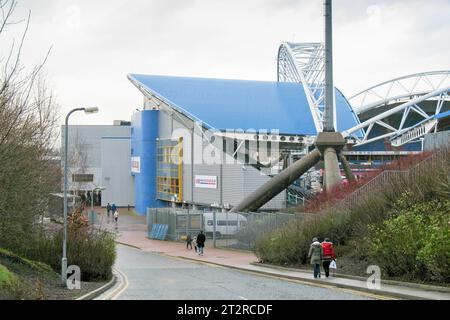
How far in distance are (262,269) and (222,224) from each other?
18567 mm

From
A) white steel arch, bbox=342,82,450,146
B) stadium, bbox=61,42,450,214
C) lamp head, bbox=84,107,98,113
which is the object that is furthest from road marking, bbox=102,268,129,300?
white steel arch, bbox=342,82,450,146

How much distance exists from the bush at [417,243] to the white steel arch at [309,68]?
195 ft

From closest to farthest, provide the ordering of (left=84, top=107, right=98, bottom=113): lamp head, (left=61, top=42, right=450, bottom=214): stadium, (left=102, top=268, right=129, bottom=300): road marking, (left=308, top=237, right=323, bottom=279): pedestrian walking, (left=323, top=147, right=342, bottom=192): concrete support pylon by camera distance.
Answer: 1. (left=102, top=268, right=129, bottom=300): road marking
2. (left=84, top=107, right=98, bottom=113): lamp head
3. (left=308, top=237, right=323, bottom=279): pedestrian walking
4. (left=323, top=147, right=342, bottom=192): concrete support pylon
5. (left=61, top=42, right=450, bottom=214): stadium

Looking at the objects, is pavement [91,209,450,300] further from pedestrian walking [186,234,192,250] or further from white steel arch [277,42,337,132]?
white steel arch [277,42,337,132]

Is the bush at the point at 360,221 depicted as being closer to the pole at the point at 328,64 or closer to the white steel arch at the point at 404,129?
the pole at the point at 328,64

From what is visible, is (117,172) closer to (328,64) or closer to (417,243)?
(328,64)

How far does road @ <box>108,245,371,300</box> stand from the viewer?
16609 millimetres

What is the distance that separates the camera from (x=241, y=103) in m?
79.7

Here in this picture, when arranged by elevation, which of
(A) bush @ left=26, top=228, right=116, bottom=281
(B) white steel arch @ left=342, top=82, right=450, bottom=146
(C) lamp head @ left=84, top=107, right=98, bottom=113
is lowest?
(A) bush @ left=26, top=228, right=116, bottom=281

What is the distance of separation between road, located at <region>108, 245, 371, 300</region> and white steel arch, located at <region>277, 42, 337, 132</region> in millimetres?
55817

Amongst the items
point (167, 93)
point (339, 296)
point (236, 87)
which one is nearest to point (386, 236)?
point (339, 296)

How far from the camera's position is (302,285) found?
803 inches

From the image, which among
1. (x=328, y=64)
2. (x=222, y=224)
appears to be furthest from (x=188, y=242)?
(x=328, y=64)

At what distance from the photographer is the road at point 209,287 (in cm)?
1661
